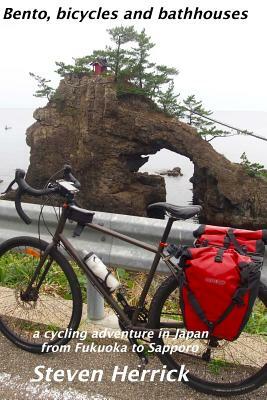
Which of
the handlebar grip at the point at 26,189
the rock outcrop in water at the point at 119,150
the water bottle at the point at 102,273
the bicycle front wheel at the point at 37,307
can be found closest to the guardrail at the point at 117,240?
the bicycle front wheel at the point at 37,307

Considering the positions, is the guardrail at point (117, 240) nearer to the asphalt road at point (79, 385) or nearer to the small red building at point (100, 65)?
the asphalt road at point (79, 385)

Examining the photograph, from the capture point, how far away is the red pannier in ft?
7.42

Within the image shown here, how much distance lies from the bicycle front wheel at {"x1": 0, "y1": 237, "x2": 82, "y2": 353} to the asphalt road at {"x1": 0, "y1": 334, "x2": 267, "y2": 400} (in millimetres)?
132

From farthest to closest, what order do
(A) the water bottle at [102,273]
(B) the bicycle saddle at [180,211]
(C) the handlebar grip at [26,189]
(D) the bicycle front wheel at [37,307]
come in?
1. (D) the bicycle front wheel at [37,307]
2. (A) the water bottle at [102,273]
3. (C) the handlebar grip at [26,189]
4. (B) the bicycle saddle at [180,211]

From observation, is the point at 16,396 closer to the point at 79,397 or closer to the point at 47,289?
the point at 79,397

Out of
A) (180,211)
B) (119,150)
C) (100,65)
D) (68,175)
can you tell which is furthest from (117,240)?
(100,65)

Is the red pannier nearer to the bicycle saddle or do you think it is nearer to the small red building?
the bicycle saddle

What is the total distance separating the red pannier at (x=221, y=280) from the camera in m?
2.26

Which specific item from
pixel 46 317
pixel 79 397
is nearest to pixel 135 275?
pixel 46 317

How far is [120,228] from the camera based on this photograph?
10.2 feet

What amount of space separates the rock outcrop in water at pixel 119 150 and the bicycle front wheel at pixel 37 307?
28273mm

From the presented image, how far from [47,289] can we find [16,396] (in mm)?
1341

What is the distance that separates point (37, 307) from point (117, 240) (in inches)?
37.4

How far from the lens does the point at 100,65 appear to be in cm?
3544
